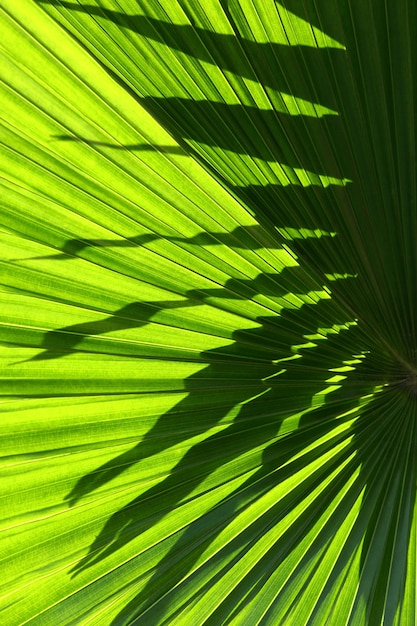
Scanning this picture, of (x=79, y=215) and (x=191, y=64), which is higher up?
(x=191, y=64)

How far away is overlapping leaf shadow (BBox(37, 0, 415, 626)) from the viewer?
919mm

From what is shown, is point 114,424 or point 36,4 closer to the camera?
point 36,4

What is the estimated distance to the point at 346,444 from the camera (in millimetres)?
1282

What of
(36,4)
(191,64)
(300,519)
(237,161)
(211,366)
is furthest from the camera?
(300,519)

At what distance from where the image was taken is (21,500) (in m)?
1.03

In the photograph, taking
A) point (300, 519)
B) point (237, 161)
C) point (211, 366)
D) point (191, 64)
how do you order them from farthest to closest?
point (300, 519) < point (211, 366) < point (237, 161) < point (191, 64)

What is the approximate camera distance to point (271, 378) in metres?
1.17

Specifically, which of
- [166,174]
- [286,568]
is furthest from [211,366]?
[286,568]

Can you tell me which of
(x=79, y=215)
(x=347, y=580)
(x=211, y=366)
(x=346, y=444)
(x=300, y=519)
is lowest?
(x=347, y=580)

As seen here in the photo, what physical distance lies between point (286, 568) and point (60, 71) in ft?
3.74

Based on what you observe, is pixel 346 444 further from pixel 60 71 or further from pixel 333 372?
pixel 60 71

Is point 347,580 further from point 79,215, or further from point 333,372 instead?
point 79,215

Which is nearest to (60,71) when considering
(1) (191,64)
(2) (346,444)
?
(1) (191,64)

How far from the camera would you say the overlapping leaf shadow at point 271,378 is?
3.02ft
